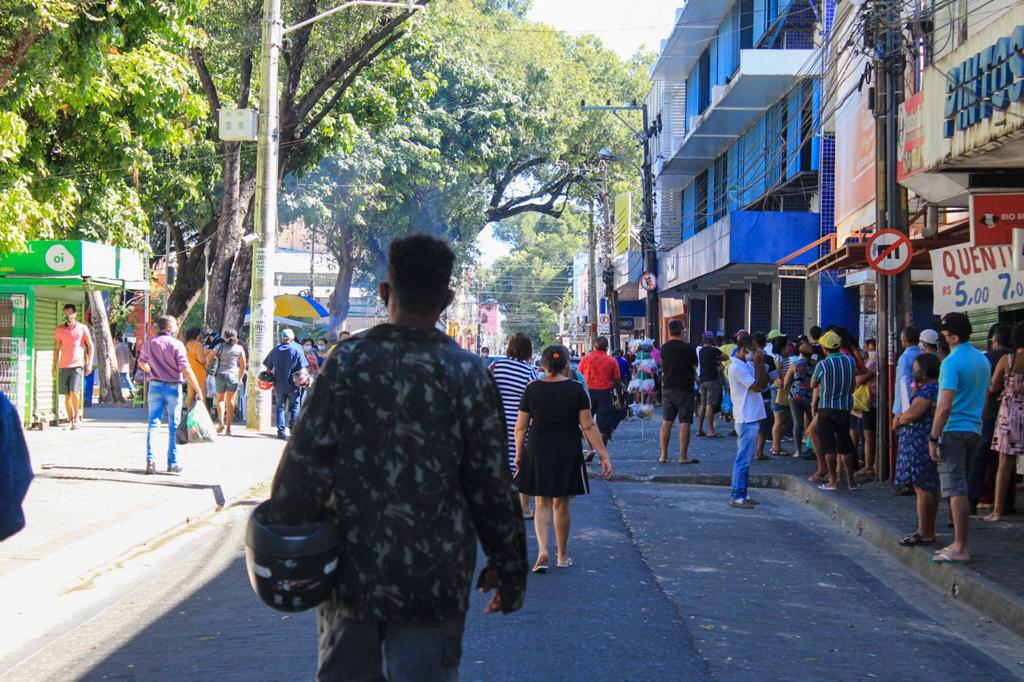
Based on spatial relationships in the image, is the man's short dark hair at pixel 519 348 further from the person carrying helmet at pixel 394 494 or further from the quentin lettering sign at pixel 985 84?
the person carrying helmet at pixel 394 494

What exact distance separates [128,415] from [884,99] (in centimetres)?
1563

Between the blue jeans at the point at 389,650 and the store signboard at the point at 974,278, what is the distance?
9747 millimetres

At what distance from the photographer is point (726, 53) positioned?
30.3 metres

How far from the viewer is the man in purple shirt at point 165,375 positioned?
484 inches

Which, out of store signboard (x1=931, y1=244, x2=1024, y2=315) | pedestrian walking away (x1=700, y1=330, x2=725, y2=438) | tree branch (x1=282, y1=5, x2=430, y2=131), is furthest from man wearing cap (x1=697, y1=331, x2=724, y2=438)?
tree branch (x1=282, y1=5, x2=430, y2=131)

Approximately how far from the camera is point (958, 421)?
27.8ft

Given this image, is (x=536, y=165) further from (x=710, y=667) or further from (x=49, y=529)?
(x=710, y=667)

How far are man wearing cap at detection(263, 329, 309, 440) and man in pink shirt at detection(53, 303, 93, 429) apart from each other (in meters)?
2.90

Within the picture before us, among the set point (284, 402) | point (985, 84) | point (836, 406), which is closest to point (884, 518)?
point (836, 406)

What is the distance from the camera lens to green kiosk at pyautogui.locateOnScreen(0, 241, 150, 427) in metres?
17.1

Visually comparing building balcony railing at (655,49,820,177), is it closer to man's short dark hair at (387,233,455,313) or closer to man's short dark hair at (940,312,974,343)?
man's short dark hair at (940,312,974,343)

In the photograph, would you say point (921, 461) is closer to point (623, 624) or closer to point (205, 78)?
point (623, 624)

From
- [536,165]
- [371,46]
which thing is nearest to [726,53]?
[371,46]

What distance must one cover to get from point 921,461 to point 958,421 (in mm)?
623
